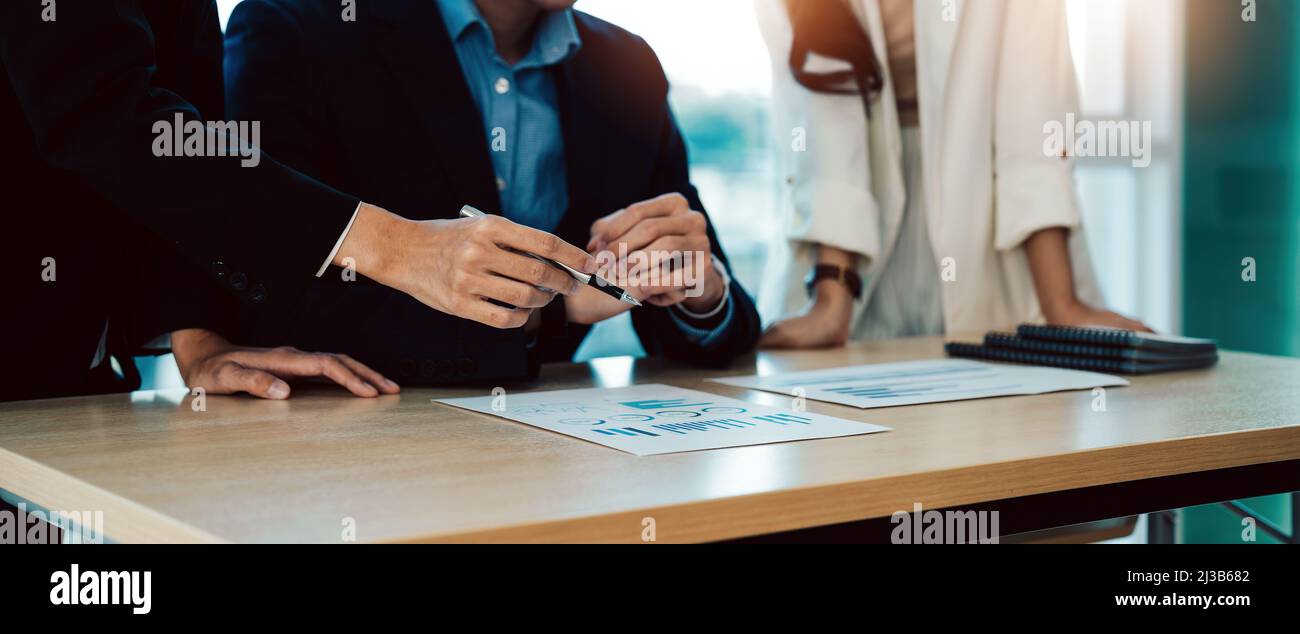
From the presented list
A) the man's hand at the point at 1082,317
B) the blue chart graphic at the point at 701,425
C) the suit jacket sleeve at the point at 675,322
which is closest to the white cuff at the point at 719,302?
the suit jacket sleeve at the point at 675,322

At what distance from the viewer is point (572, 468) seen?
800 mm

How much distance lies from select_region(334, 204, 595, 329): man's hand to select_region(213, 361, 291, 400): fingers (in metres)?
0.20

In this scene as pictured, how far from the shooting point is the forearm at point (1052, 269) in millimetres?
1897

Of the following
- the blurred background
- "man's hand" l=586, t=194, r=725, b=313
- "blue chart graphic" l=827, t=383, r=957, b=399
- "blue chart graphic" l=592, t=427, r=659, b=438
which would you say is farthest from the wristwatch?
"blue chart graphic" l=592, t=427, r=659, b=438

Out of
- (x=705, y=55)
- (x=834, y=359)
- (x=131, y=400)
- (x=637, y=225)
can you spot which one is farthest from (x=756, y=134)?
(x=131, y=400)

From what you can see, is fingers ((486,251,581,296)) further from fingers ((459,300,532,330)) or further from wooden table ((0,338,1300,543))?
wooden table ((0,338,1300,543))

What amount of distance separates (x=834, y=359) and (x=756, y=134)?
1.78 metres

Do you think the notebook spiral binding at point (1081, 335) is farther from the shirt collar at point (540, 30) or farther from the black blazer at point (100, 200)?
the black blazer at point (100, 200)

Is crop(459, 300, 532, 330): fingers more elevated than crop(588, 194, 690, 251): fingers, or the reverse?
crop(588, 194, 690, 251): fingers

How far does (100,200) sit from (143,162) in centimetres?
31

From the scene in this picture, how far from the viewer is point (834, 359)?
1563 millimetres

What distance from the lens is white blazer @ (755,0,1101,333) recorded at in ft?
6.26

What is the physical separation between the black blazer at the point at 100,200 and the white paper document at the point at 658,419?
24cm
